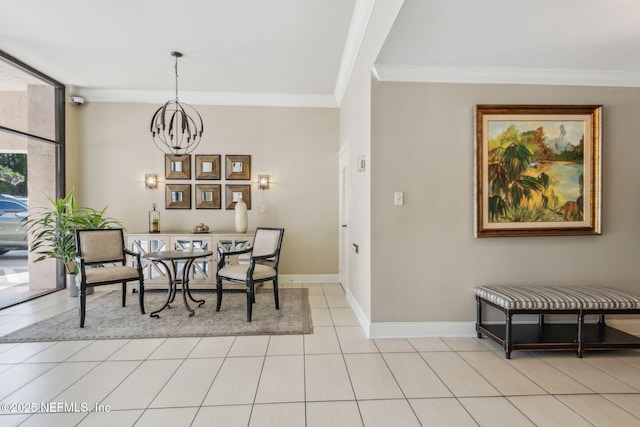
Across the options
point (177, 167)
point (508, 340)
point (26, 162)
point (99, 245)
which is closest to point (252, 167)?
point (177, 167)

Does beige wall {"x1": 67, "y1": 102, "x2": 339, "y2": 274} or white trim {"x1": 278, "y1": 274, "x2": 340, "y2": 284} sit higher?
beige wall {"x1": 67, "y1": 102, "x2": 339, "y2": 274}

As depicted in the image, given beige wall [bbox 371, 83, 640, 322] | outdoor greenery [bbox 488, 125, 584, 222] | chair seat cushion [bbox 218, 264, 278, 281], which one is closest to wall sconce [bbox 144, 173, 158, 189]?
chair seat cushion [bbox 218, 264, 278, 281]

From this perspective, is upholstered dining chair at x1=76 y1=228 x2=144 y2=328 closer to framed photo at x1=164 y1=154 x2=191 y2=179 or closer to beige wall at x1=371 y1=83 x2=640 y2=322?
framed photo at x1=164 y1=154 x2=191 y2=179

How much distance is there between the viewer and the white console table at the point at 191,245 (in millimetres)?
4332

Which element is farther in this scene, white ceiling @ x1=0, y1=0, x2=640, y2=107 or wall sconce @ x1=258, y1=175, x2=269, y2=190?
wall sconce @ x1=258, y1=175, x2=269, y2=190

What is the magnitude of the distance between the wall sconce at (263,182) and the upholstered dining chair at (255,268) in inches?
42.1

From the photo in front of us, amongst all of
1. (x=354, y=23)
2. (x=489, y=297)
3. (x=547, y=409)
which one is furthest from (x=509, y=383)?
(x=354, y=23)

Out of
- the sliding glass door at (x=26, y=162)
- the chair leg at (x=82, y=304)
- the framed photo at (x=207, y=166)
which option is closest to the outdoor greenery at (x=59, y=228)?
the sliding glass door at (x=26, y=162)

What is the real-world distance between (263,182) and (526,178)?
136 inches

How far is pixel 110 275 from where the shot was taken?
3.29 meters

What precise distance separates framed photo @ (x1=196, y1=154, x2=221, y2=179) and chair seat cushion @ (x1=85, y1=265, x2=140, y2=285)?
1.91m

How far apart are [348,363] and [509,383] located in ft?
3.64

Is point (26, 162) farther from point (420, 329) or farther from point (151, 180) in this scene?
point (420, 329)

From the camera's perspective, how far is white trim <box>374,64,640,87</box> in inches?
109
